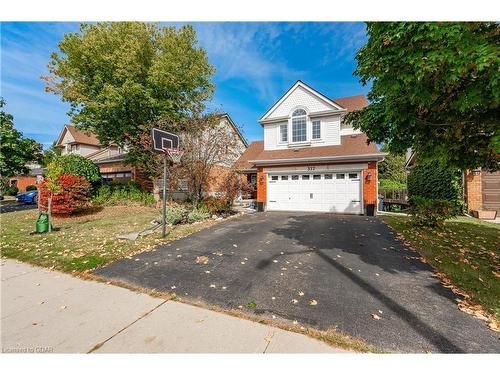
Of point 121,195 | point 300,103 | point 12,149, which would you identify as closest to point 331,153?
point 300,103

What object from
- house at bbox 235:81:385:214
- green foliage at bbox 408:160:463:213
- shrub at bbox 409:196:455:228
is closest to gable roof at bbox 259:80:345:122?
house at bbox 235:81:385:214

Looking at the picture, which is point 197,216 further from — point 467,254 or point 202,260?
point 467,254

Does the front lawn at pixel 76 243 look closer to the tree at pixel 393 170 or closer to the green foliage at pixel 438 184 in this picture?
the green foliage at pixel 438 184

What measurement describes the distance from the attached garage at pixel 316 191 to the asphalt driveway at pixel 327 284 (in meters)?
5.47

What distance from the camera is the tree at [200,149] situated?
1089 centimetres

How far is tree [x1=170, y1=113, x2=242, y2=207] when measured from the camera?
35.7 ft

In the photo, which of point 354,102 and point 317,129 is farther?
point 354,102

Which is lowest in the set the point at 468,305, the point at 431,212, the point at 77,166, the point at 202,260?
the point at 468,305

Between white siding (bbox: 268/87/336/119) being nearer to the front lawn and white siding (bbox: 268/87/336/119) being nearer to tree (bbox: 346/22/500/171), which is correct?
tree (bbox: 346/22/500/171)

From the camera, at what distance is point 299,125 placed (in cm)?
1484

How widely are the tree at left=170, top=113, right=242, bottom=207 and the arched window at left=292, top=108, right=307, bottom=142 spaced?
5.41 metres

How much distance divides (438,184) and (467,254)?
9.70m

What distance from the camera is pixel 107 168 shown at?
21.3 m
